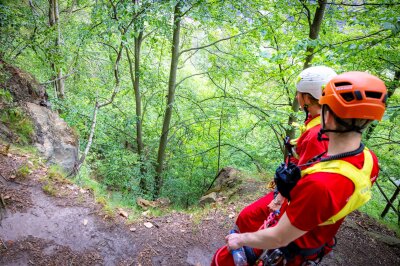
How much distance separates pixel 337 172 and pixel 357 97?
46 centimetres

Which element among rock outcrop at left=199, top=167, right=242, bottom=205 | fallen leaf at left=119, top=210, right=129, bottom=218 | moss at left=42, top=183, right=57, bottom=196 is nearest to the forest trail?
moss at left=42, top=183, right=57, bottom=196

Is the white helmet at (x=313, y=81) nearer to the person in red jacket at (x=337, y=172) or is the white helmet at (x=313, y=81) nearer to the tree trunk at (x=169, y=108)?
the person in red jacket at (x=337, y=172)

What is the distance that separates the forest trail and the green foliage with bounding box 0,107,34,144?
92cm

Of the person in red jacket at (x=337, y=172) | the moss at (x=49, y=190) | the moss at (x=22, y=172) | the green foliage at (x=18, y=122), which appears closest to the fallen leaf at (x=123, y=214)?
the moss at (x=49, y=190)

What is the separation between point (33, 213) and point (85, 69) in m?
9.04

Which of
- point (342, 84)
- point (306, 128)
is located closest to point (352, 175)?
point (342, 84)

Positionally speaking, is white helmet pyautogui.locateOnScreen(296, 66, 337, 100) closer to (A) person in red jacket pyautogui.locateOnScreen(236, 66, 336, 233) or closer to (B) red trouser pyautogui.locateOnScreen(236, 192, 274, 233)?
(A) person in red jacket pyautogui.locateOnScreen(236, 66, 336, 233)

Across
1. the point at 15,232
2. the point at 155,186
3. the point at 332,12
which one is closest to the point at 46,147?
the point at 15,232

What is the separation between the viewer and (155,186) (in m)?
10.6

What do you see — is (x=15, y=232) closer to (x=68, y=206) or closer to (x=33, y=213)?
(x=33, y=213)

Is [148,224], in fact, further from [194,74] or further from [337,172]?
[194,74]

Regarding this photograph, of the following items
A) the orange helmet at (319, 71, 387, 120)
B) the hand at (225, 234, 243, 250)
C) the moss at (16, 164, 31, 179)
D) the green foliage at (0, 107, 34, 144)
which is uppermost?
the orange helmet at (319, 71, 387, 120)

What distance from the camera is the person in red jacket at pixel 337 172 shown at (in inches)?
54.7

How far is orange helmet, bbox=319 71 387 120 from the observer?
1.48 metres
